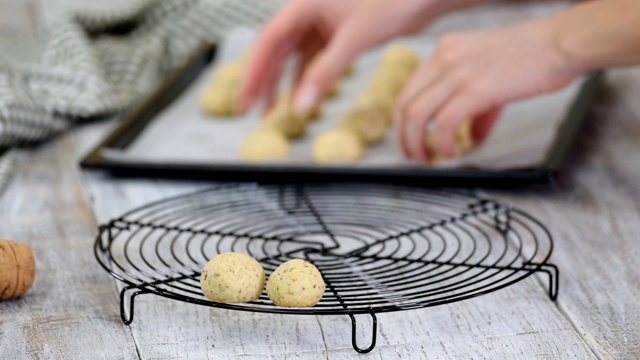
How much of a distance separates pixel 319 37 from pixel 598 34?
576mm

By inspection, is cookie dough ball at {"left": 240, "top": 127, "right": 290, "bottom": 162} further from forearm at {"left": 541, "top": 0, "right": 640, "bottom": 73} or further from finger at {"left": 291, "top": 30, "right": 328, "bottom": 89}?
forearm at {"left": 541, "top": 0, "right": 640, "bottom": 73}

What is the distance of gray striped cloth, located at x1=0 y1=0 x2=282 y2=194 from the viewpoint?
1495 mm

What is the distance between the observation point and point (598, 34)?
3.96 ft

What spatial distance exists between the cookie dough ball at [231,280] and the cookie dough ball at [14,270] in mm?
216

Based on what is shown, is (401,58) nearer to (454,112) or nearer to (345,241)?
(454,112)

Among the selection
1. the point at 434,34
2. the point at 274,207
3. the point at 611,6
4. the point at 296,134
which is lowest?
the point at 274,207

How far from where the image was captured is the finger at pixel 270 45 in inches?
60.8

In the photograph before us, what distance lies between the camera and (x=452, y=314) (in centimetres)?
97

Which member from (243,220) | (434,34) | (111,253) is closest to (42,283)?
(111,253)

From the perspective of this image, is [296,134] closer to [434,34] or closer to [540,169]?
[540,169]

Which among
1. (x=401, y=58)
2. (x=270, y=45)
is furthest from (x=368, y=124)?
(x=401, y=58)

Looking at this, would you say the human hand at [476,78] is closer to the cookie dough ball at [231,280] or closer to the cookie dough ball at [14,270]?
the cookie dough ball at [231,280]

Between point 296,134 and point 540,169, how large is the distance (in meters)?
0.49

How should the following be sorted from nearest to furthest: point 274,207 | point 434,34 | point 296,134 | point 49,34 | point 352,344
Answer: point 352,344 → point 274,207 → point 296,134 → point 49,34 → point 434,34
